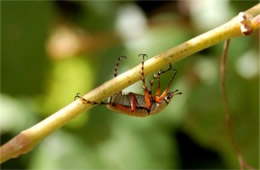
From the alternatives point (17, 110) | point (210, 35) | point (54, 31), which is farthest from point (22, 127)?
point (210, 35)

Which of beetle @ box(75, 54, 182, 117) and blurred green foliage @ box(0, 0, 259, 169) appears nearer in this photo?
beetle @ box(75, 54, 182, 117)

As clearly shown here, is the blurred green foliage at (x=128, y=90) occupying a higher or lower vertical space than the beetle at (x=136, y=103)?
higher

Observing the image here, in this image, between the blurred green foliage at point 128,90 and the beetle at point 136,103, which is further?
the blurred green foliage at point 128,90

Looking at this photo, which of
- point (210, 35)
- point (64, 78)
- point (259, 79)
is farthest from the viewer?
point (64, 78)

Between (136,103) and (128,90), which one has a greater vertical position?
(128,90)

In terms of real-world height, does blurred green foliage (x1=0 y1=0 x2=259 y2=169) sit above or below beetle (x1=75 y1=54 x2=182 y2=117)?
above

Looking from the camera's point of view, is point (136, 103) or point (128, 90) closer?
point (136, 103)

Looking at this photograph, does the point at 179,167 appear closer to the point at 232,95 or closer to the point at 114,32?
the point at 232,95

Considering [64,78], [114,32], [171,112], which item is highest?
[114,32]
